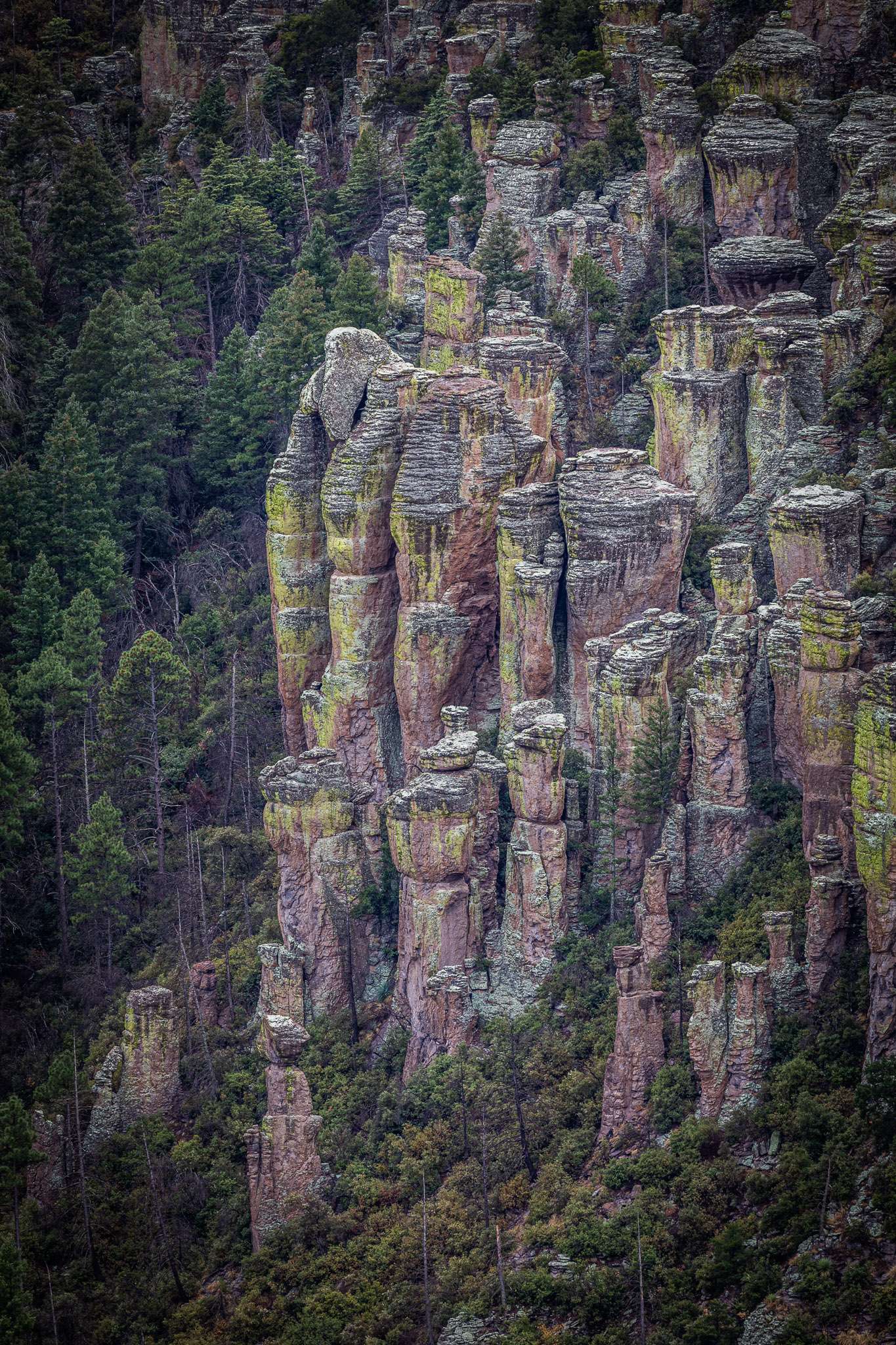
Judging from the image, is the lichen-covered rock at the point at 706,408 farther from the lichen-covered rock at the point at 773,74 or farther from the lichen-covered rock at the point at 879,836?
the lichen-covered rock at the point at 879,836

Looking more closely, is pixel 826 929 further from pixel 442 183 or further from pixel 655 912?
pixel 442 183

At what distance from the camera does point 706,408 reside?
66250 mm

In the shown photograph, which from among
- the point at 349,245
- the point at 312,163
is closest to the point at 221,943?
the point at 349,245

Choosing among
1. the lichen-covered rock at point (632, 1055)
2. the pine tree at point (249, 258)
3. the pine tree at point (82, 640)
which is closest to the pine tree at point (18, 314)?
the pine tree at point (249, 258)

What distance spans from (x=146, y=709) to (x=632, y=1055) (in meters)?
23.4

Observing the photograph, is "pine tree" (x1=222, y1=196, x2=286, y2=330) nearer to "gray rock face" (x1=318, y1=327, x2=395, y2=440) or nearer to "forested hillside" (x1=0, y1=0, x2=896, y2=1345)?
"forested hillside" (x1=0, y1=0, x2=896, y2=1345)

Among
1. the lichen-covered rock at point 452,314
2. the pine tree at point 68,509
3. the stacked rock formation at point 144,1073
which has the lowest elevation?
the stacked rock formation at point 144,1073

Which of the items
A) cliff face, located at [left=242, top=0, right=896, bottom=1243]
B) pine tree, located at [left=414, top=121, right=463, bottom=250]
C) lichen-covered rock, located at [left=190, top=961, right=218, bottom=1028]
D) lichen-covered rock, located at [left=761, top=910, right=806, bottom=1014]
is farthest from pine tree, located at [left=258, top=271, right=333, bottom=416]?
lichen-covered rock, located at [left=761, top=910, right=806, bottom=1014]

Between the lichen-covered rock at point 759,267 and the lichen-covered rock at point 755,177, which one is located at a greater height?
the lichen-covered rock at point 755,177

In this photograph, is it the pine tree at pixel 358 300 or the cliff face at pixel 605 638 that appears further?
the pine tree at pixel 358 300

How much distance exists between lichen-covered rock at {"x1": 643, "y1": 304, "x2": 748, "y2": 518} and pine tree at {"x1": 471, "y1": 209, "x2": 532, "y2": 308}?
12.2 metres

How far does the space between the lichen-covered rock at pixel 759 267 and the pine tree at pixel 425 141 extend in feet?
62.2

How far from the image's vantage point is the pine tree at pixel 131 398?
80.2m

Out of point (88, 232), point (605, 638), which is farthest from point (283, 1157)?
point (88, 232)
